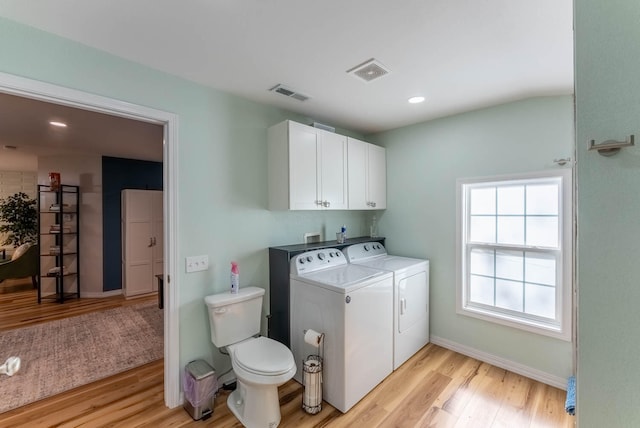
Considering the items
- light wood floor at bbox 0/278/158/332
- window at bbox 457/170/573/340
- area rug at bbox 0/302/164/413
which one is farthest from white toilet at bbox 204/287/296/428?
light wood floor at bbox 0/278/158/332

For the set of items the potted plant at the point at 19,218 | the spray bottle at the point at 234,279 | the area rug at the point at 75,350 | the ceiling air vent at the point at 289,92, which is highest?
the ceiling air vent at the point at 289,92

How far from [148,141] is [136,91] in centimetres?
235

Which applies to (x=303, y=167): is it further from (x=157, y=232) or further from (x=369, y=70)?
(x=157, y=232)

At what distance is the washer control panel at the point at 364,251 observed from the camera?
9.41 ft

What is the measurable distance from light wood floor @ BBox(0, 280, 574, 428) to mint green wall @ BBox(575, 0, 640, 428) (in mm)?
1278

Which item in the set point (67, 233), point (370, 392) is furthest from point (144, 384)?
point (67, 233)

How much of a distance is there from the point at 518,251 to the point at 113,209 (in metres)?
5.87

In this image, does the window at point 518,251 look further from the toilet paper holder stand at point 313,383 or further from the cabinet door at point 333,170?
the toilet paper holder stand at point 313,383

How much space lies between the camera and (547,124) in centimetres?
229

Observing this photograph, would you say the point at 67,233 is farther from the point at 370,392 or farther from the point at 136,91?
the point at 370,392

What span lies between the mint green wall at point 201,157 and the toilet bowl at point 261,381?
48cm

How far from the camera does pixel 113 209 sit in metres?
4.84

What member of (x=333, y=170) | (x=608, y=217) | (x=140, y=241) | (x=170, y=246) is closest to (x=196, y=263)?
(x=170, y=246)

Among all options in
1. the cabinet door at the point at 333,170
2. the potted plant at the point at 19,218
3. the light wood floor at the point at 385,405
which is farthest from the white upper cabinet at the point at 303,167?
the potted plant at the point at 19,218
